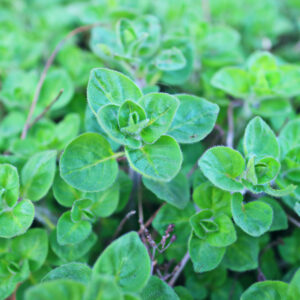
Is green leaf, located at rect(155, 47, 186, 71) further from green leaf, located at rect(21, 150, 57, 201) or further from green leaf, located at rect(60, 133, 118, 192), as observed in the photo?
green leaf, located at rect(21, 150, 57, 201)

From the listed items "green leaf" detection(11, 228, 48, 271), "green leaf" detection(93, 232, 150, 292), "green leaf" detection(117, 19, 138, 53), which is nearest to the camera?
"green leaf" detection(93, 232, 150, 292)

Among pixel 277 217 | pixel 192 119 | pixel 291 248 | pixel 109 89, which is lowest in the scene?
pixel 291 248

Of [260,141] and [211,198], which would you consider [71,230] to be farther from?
[260,141]

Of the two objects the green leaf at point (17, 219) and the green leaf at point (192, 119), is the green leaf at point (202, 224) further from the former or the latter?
the green leaf at point (17, 219)

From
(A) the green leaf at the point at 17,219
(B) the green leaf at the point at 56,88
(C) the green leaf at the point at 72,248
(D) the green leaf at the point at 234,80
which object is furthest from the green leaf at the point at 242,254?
(B) the green leaf at the point at 56,88

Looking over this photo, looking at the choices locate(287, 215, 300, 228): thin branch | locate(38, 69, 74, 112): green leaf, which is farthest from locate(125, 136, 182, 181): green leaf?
locate(38, 69, 74, 112): green leaf

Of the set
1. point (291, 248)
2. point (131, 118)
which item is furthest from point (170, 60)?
point (291, 248)

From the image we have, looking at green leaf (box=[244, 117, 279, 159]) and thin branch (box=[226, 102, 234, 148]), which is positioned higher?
green leaf (box=[244, 117, 279, 159])
